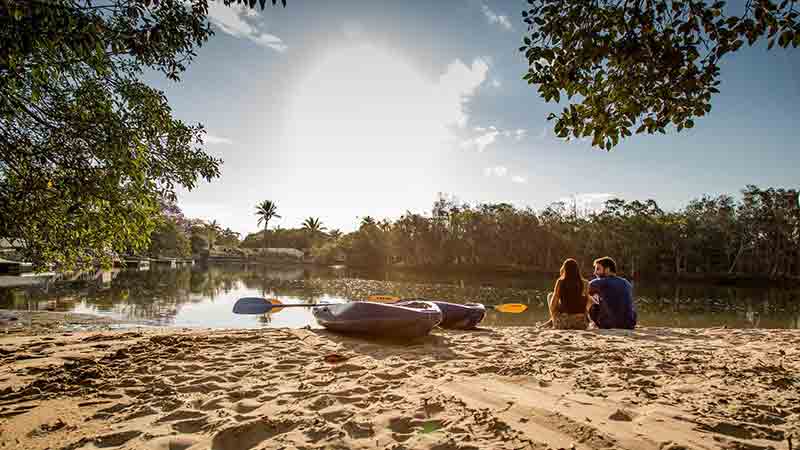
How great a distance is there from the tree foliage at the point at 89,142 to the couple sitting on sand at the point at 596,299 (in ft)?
21.8

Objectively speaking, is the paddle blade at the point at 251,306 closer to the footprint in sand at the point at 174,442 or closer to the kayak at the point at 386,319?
the kayak at the point at 386,319

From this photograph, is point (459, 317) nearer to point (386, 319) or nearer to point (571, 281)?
point (571, 281)

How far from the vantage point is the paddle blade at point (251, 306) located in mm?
7893

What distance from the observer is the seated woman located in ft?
22.8

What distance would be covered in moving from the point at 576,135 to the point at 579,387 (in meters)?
2.32

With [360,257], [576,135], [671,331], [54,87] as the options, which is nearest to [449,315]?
[671,331]

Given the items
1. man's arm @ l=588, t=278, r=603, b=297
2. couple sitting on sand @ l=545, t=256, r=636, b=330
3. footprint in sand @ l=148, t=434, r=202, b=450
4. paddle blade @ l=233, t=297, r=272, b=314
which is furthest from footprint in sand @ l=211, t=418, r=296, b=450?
man's arm @ l=588, t=278, r=603, b=297

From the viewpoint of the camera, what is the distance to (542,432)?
94.3 inches

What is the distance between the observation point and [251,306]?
8102 millimetres

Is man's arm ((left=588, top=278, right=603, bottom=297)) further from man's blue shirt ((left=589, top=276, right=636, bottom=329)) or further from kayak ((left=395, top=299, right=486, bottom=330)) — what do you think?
kayak ((left=395, top=299, right=486, bottom=330))

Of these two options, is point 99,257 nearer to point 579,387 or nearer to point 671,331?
point 579,387

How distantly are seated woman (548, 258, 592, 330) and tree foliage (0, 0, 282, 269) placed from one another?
674 centimetres

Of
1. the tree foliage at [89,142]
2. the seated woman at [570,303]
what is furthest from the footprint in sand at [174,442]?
the seated woman at [570,303]

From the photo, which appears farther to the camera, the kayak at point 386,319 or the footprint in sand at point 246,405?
the kayak at point 386,319
